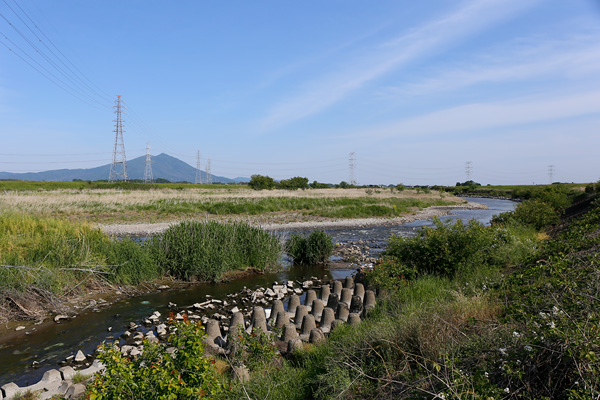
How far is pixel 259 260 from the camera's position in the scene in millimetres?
15336

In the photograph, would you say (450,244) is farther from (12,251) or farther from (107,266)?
(12,251)

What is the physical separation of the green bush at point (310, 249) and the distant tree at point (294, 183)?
6368 centimetres

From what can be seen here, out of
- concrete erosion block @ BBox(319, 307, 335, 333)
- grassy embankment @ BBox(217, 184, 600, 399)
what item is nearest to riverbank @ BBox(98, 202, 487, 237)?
concrete erosion block @ BBox(319, 307, 335, 333)

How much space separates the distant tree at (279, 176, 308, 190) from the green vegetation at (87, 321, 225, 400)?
77.1 metres

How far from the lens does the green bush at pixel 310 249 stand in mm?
17234

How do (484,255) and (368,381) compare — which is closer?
(368,381)

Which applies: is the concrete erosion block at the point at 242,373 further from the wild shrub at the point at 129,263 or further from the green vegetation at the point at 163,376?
the wild shrub at the point at 129,263

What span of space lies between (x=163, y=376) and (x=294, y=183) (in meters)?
79.2

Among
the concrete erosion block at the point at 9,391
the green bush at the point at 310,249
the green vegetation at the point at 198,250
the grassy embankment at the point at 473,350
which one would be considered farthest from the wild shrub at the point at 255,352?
the green bush at the point at 310,249

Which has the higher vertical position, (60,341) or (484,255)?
(484,255)

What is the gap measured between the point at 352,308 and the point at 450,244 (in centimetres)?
327

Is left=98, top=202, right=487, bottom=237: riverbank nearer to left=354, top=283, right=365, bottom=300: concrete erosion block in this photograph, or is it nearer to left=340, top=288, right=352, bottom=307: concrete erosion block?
left=354, top=283, right=365, bottom=300: concrete erosion block

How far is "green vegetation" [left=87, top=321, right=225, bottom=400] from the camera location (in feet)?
11.8

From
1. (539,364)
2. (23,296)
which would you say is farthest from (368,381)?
(23,296)
